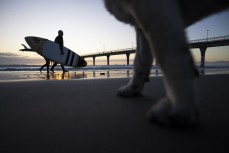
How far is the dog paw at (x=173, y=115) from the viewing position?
0.93 metres

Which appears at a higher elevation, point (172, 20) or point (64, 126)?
point (172, 20)

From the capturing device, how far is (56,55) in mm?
12102

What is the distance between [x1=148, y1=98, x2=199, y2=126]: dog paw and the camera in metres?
0.93

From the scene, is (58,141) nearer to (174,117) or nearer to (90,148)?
(90,148)

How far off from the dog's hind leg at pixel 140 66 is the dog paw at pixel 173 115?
76cm

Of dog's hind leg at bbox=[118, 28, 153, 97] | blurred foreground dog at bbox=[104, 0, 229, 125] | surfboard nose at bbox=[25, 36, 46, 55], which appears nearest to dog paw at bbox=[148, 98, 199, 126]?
blurred foreground dog at bbox=[104, 0, 229, 125]

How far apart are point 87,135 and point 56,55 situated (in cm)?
1176

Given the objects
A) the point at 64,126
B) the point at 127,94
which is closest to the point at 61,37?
the point at 127,94

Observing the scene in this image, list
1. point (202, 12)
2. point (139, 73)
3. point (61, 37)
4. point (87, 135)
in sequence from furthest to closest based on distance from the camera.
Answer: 1. point (61, 37)
2. point (139, 73)
3. point (202, 12)
4. point (87, 135)

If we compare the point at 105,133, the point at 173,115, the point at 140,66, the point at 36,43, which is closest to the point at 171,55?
the point at 173,115

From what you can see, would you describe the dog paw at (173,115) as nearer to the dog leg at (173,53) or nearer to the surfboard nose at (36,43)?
the dog leg at (173,53)

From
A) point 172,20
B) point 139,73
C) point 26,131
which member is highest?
point 172,20

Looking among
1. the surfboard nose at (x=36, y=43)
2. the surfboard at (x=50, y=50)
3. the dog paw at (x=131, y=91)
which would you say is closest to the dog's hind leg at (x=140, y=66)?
the dog paw at (x=131, y=91)

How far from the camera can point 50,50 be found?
12328 millimetres
